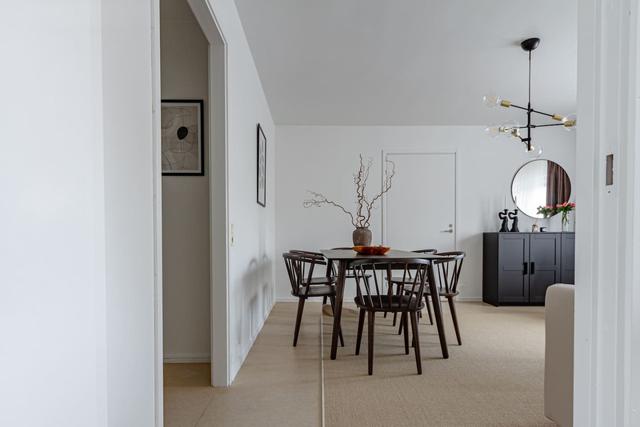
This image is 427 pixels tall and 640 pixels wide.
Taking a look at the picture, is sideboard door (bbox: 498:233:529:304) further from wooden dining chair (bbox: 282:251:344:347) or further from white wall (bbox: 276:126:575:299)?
wooden dining chair (bbox: 282:251:344:347)

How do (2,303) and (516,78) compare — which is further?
(516,78)

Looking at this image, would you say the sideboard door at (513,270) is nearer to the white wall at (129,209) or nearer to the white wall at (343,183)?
the white wall at (343,183)

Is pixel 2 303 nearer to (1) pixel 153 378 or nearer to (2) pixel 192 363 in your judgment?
(1) pixel 153 378

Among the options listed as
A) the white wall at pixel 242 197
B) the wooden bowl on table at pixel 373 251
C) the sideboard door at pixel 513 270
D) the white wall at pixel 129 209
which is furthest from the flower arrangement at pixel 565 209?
the white wall at pixel 129 209

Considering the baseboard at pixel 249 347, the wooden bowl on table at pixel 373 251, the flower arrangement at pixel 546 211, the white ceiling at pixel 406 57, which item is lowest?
the baseboard at pixel 249 347

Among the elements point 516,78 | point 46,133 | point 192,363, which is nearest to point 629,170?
point 46,133

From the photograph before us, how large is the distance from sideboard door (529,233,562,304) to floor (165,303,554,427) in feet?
5.06

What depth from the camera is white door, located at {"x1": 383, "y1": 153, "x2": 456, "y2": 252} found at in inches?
217

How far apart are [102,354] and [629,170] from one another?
1.10 meters

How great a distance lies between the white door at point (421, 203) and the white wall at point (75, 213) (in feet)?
14.8

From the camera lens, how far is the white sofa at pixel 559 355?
1714 millimetres

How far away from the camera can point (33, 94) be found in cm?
71

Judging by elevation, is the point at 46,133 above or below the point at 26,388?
above

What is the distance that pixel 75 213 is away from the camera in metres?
0.84
